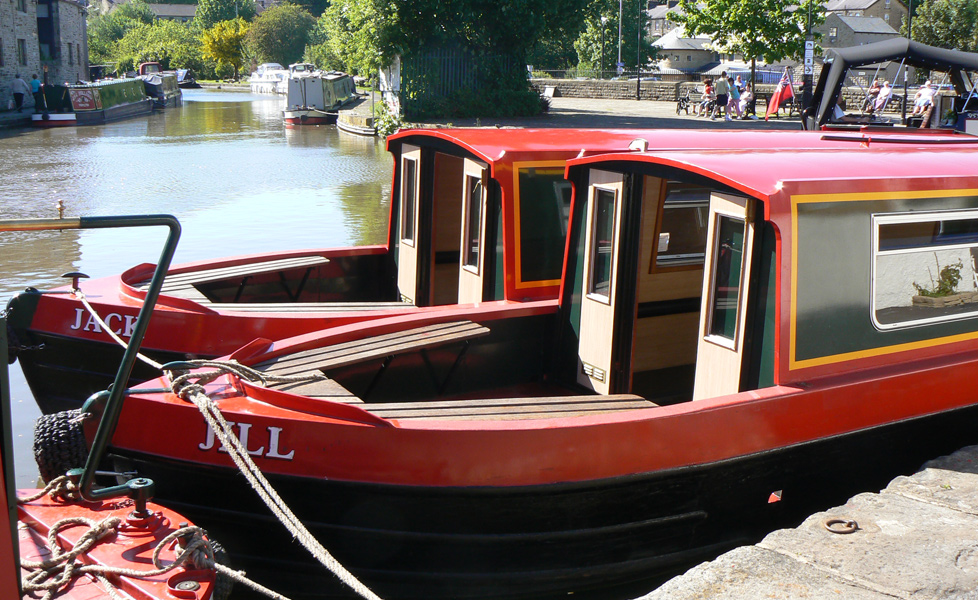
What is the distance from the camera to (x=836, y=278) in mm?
4957

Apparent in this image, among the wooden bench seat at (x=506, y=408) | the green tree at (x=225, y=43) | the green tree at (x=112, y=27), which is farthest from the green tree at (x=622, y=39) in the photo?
the wooden bench seat at (x=506, y=408)

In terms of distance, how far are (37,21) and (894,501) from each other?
47.6 m

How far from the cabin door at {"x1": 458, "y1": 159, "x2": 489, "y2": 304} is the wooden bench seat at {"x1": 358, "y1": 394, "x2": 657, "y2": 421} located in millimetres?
1897

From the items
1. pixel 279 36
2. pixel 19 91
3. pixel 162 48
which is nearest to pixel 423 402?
pixel 19 91

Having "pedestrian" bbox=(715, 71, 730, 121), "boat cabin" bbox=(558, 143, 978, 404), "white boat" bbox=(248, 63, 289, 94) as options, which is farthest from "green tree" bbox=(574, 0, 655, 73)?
"boat cabin" bbox=(558, 143, 978, 404)

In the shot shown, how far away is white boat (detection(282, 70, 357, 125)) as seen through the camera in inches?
1406

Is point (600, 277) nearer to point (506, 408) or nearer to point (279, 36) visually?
point (506, 408)

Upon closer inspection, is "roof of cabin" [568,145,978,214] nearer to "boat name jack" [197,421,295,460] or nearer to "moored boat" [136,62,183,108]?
"boat name jack" [197,421,295,460]

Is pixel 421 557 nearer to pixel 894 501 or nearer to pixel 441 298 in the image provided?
pixel 894 501

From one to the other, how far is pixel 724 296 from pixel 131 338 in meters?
3.20

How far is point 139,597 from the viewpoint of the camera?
3.26 meters

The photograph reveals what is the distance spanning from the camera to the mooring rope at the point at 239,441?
3.64 metres

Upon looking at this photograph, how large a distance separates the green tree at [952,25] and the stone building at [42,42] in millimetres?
44677

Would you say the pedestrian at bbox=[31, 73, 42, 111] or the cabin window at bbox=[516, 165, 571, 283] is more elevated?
the pedestrian at bbox=[31, 73, 42, 111]
